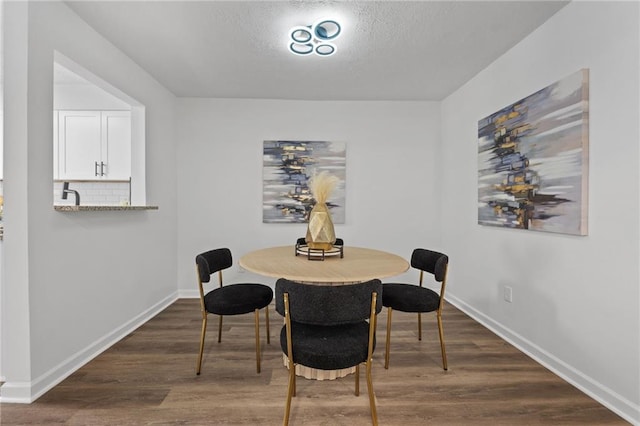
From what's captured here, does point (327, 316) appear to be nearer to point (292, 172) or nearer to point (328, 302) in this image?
point (328, 302)

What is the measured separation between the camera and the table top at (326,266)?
1.63 m

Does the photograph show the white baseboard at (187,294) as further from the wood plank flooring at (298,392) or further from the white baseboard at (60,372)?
the wood plank flooring at (298,392)

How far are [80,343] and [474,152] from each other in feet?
12.3

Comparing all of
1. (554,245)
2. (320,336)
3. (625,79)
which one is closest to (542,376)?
(554,245)

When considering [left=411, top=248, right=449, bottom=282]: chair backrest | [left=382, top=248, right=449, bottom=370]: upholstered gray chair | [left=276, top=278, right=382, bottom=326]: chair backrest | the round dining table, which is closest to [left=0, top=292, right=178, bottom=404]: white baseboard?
the round dining table

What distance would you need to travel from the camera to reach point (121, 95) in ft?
8.75

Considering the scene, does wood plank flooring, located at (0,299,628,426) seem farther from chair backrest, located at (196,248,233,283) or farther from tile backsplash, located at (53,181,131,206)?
tile backsplash, located at (53,181,131,206)

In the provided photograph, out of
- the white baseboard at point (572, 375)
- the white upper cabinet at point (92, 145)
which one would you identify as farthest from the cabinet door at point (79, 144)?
the white baseboard at point (572, 375)

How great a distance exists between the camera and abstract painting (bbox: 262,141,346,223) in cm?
371

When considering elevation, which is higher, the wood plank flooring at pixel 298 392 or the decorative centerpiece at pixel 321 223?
the decorative centerpiece at pixel 321 223

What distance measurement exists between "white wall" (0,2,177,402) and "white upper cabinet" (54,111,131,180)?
3.44ft

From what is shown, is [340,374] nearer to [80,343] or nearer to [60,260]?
[80,343]

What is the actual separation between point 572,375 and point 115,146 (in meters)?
4.68

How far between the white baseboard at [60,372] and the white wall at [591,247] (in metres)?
3.29
